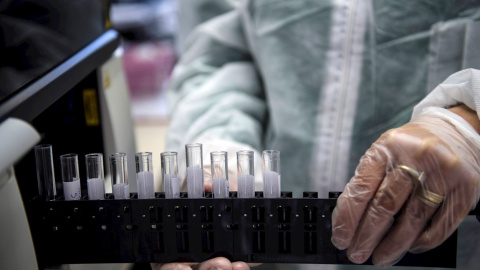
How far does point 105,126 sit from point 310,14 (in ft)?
1.45

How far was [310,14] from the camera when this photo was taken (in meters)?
0.92

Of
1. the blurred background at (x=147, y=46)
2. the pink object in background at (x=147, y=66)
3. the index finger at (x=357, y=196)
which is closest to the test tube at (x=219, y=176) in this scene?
the index finger at (x=357, y=196)

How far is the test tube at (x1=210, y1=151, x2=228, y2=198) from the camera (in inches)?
20.4

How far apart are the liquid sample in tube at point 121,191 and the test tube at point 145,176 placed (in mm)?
13

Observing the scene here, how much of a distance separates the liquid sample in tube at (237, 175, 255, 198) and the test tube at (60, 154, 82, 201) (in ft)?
0.59

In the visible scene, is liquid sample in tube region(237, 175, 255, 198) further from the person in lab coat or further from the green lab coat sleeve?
the green lab coat sleeve

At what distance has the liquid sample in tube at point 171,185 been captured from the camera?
1.73 ft

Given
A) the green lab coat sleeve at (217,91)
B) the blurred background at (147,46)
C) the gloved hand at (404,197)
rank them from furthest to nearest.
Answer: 1. the blurred background at (147,46)
2. the green lab coat sleeve at (217,91)
3. the gloved hand at (404,197)

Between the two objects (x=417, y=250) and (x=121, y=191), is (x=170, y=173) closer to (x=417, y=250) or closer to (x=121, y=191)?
(x=121, y=191)

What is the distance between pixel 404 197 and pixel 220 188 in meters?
0.20

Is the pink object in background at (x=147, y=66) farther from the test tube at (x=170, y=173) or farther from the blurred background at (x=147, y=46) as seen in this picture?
the test tube at (x=170, y=173)

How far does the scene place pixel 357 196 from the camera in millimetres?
515

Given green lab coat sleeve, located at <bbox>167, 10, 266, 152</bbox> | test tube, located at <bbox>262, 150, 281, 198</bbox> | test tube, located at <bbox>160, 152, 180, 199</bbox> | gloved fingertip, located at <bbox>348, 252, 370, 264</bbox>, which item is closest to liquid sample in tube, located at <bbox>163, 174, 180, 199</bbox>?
test tube, located at <bbox>160, 152, 180, 199</bbox>

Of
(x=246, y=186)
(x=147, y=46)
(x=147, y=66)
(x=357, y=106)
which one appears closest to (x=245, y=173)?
(x=246, y=186)
